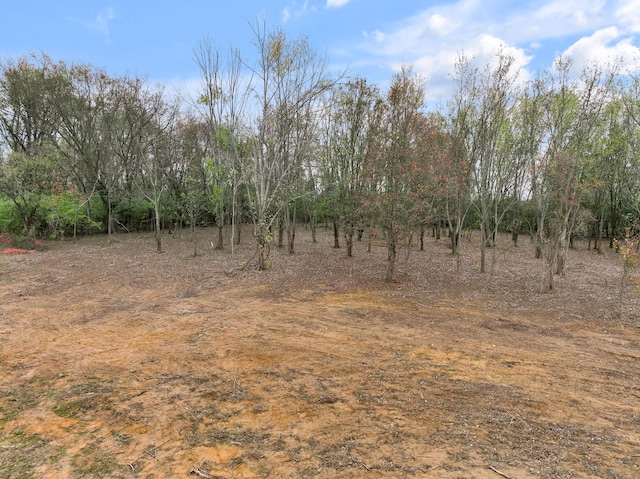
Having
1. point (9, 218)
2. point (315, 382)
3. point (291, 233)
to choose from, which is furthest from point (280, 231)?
point (315, 382)

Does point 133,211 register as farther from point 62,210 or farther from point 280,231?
point 280,231

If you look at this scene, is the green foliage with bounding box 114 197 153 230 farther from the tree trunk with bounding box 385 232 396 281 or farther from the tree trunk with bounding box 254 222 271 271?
the tree trunk with bounding box 385 232 396 281

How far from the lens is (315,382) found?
204 inches

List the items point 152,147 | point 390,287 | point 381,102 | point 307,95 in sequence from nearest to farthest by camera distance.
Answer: point 390,287, point 307,95, point 381,102, point 152,147

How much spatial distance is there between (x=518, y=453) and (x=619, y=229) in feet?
86.6

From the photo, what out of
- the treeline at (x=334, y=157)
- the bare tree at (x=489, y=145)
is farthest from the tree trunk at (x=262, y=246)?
the bare tree at (x=489, y=145)

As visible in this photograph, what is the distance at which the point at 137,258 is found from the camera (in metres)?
16.6

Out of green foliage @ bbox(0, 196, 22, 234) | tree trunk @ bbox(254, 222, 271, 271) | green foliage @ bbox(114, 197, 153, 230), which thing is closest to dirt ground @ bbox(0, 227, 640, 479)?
tree trunk @ bbox(254, 222, 271, 271)

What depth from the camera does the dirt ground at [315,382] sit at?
354cm

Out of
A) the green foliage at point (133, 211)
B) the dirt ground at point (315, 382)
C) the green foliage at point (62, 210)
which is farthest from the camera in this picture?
the green foliage at point (133, 211)

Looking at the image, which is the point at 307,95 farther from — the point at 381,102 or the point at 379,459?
the point at 379,459

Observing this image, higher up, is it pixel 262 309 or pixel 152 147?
pixel 152 147

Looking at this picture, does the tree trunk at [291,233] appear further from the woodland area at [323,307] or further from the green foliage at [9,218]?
the green foliage at [9,218]

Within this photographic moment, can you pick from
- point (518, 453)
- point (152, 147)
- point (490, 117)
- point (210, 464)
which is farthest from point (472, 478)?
point (152, 147)
